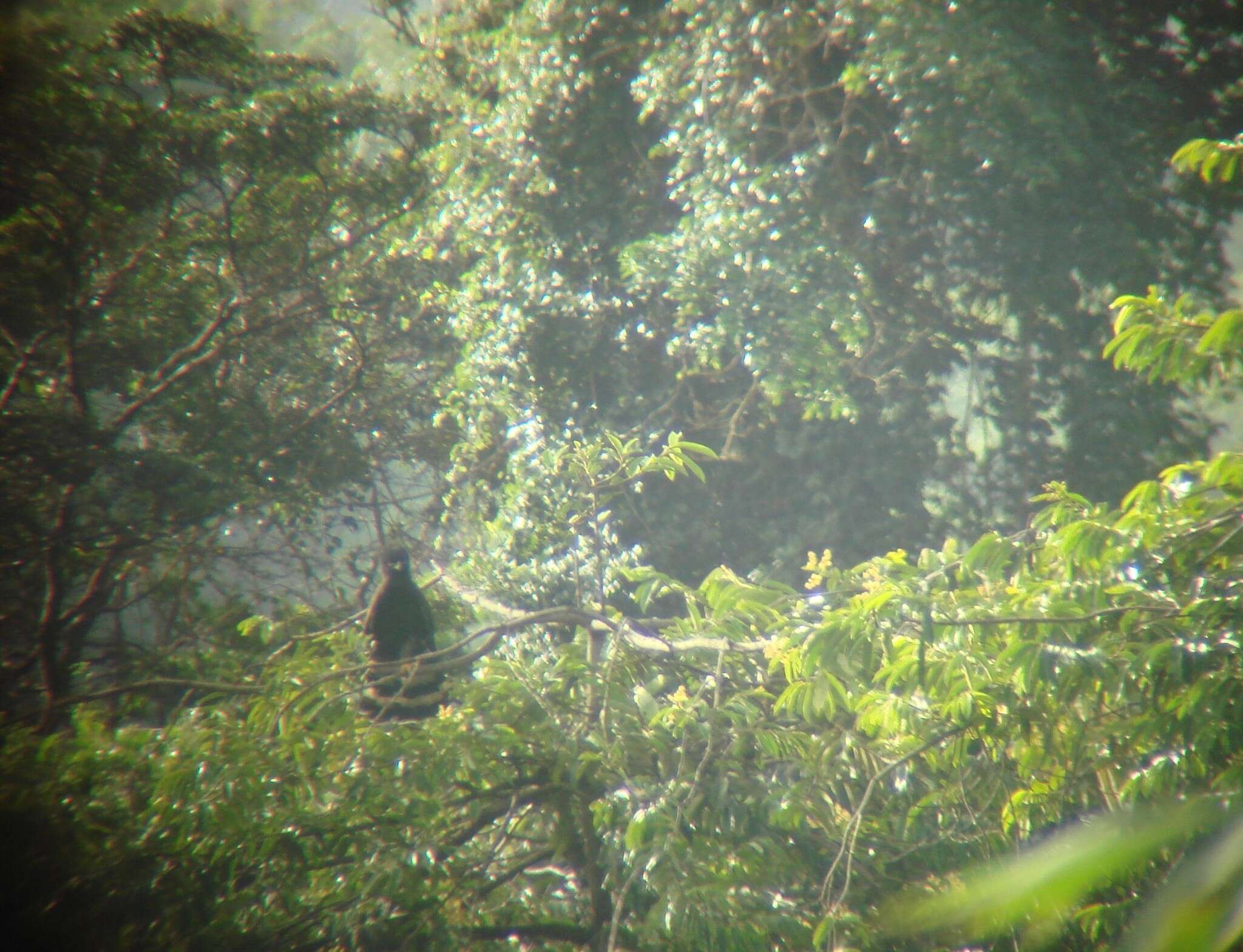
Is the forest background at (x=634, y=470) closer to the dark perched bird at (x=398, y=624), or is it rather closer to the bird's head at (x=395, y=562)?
the dark perched bird at (x=398, y=624)

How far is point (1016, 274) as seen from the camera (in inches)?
144

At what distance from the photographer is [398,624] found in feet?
8.47

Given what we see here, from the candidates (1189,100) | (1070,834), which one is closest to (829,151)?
(1189,100)

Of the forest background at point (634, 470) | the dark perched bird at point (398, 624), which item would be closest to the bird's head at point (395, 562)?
the dark perched bird at point (398, 624)

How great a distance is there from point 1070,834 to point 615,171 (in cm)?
464

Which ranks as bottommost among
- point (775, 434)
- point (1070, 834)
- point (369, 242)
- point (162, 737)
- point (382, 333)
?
point (1070, 834)

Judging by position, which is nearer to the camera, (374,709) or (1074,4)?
(374,709)

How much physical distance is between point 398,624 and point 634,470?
100 centimetres

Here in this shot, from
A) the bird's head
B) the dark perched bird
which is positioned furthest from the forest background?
the bird's head

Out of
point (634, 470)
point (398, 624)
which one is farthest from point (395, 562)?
point (634, 470)

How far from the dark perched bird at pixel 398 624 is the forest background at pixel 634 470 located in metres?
0.20

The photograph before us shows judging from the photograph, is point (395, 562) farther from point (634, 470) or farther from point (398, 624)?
point (634, 470)

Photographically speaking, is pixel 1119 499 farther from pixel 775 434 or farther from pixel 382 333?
pixel 382 333

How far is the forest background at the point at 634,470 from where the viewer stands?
139cm
